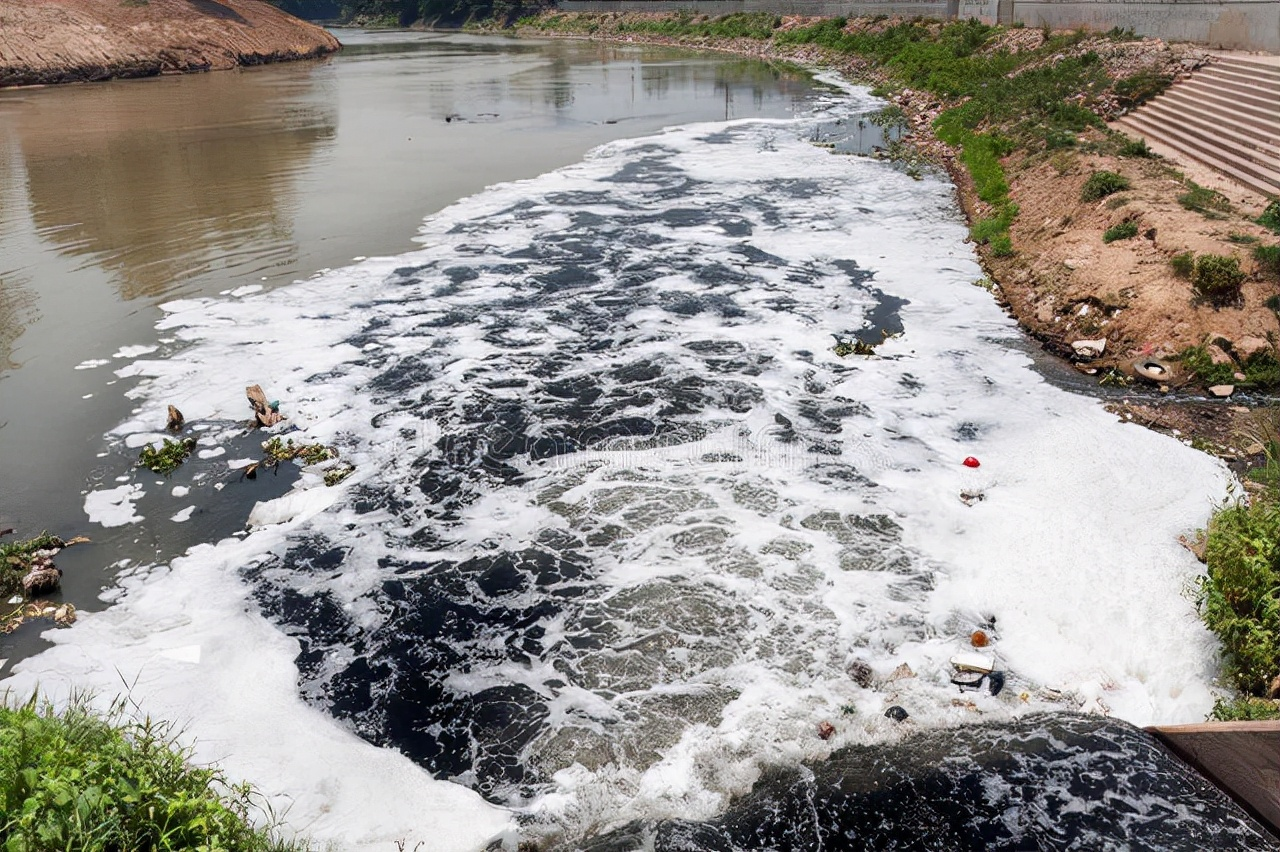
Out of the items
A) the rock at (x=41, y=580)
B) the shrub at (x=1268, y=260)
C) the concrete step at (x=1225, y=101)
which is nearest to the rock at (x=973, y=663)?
the rock at (x=41, y=580)

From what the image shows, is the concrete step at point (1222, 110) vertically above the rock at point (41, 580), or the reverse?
the concrete step at point (1222, 110)

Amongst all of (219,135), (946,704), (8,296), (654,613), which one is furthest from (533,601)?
(219,135)

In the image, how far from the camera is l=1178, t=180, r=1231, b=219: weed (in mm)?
11805

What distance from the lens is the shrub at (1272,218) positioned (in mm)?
10391

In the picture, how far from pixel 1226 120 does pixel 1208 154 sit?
988mm

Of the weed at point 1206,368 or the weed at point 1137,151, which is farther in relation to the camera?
the weed at point 1137,151

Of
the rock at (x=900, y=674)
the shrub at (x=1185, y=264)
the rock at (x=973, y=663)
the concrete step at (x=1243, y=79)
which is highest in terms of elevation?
the concrete step at (x=1243, y=79)

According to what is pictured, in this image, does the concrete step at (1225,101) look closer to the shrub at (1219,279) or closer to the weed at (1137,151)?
the weed at (1137,151)

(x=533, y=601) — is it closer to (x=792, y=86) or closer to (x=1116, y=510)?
(x=1116, y=510)

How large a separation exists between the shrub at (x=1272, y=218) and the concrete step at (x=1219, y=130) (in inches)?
108

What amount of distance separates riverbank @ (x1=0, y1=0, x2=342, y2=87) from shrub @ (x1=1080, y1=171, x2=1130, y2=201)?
151 ft

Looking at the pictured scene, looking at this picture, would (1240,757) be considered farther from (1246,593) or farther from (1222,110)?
(1222,110)

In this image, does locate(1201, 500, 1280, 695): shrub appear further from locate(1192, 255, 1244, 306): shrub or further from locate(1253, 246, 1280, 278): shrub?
locate(1253, 246, 1280, 278): shrub

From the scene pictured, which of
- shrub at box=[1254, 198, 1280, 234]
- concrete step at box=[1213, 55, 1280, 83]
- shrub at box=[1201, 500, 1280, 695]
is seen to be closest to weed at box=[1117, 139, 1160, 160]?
concrete step at box=[1213, 55, 1280, 83]
